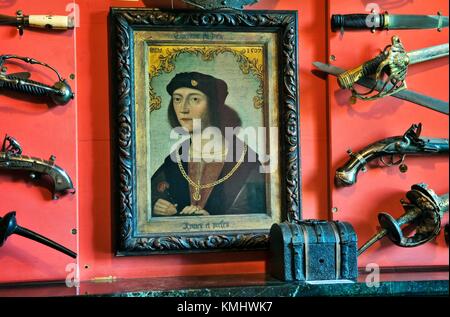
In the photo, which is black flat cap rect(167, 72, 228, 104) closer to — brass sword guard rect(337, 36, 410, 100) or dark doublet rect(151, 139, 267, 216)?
dark doublet rect(151, 139, 267, 216)

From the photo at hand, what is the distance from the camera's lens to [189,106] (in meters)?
2.22

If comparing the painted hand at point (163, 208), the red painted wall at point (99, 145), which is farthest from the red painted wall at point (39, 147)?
the painted hand at point (163, 208)

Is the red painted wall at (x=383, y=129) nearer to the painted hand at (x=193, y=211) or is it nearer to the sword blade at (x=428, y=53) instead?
the sword blade at (x=428, y=53)

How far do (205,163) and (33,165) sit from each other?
61 centimetres

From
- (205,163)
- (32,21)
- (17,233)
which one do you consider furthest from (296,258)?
(32,21)

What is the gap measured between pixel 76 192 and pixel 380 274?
44.8 inches

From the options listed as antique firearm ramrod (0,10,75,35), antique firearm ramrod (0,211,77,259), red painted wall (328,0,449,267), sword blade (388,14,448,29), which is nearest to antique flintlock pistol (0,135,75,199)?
antique firearm ramrod (0,211,77,259)

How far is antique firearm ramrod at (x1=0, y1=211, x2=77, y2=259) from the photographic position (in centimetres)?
197

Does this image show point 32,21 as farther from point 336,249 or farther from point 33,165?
point 336,249

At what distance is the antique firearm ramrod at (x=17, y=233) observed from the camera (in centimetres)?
197

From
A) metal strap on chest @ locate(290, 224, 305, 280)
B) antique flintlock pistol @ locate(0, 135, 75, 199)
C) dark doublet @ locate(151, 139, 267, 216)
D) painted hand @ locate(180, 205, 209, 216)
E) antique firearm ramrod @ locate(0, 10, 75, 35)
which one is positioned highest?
antique firearm ramrod @ locate(0, 10, 75, 35)

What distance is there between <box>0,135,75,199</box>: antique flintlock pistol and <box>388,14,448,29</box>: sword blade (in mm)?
1340

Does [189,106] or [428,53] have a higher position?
[428,53]

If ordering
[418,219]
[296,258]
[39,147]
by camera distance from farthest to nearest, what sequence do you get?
1. [418,219]
2. [39,147]
3. [296,258]
